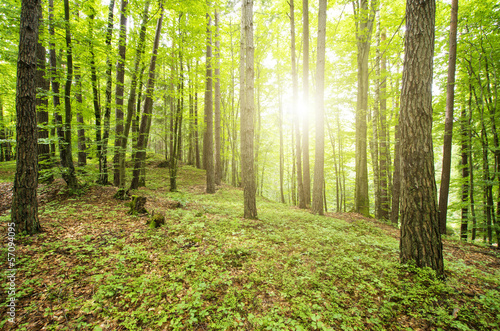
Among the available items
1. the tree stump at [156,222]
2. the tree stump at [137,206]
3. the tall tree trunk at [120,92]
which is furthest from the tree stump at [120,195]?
the tree stump at [156,222]

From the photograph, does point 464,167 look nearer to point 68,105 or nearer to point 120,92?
point 120,92

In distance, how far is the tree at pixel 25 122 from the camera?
12.5 feet

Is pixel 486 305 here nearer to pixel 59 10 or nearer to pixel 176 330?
pixel 176 330

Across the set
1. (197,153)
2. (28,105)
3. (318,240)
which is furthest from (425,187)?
(197,153)

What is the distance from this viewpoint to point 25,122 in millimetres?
3807

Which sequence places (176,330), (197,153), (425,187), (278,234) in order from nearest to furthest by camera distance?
(176,330) < (425,187) < (278,234) < (197,153)

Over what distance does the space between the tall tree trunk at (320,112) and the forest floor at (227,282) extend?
289 cm

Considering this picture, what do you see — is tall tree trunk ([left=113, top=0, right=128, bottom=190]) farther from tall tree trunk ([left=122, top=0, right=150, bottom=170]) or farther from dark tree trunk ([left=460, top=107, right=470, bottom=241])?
dark tree trunk ([left=460, top=107, right=470, bottom=241])

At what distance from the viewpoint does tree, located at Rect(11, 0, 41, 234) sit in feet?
12.5

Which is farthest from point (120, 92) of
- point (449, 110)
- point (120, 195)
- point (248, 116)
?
point (449, 110)

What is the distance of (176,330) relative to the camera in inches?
90.0

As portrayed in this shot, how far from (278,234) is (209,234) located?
6.06 feet

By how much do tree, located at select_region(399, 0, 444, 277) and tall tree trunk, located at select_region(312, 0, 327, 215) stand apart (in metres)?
3.91

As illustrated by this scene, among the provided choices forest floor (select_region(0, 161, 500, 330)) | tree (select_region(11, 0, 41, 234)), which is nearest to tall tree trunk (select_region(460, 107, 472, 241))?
forest floor (select_region(0, 161, 500, 330))
